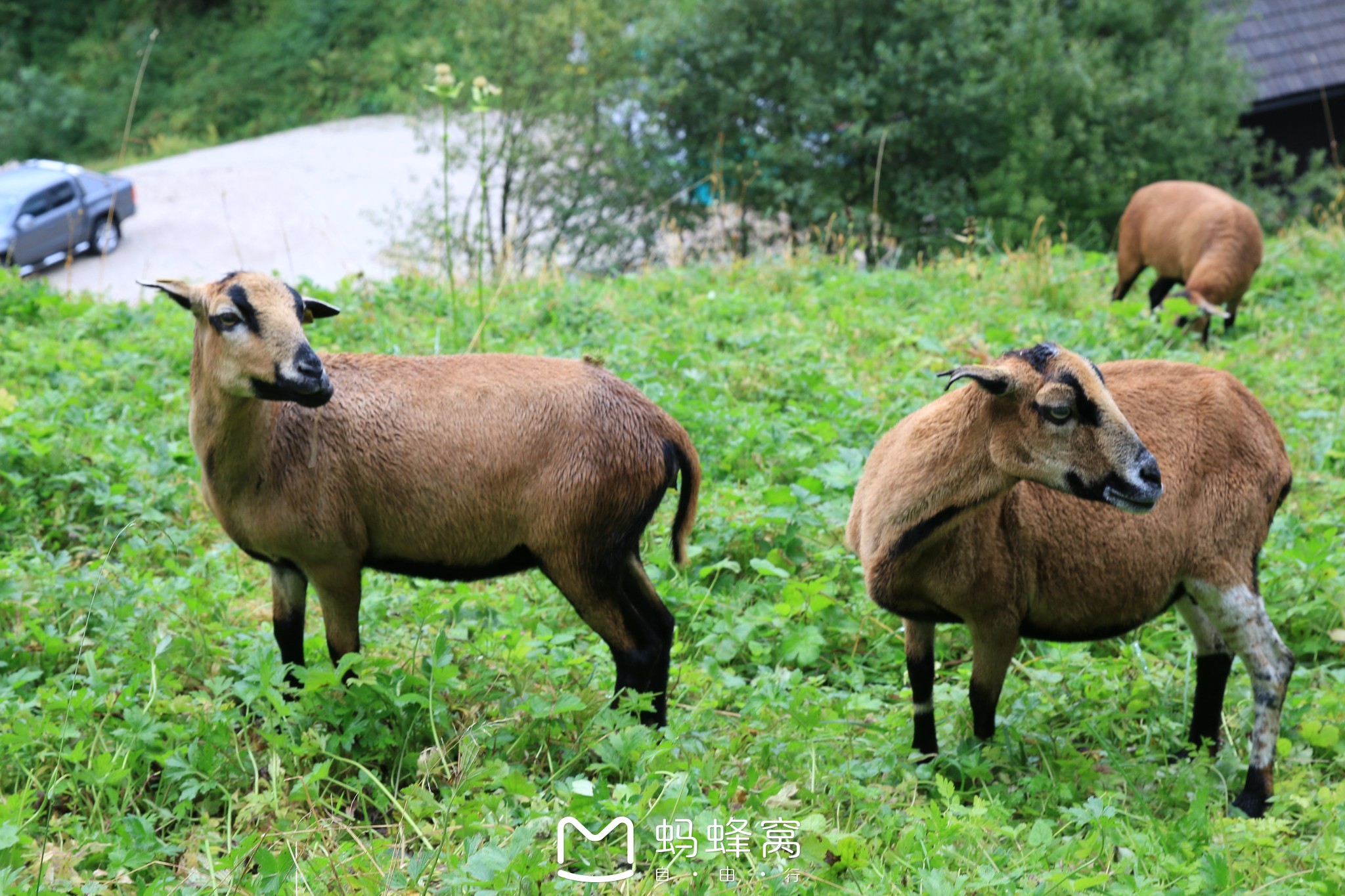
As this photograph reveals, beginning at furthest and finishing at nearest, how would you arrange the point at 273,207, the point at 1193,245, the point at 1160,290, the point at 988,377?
the point at 273,207
the point at 1160,290
the point at 1193,245
the point at 988,377

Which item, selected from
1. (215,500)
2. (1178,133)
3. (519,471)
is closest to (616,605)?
(519,471)

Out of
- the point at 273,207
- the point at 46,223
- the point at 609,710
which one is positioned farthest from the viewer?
the point at 273,207

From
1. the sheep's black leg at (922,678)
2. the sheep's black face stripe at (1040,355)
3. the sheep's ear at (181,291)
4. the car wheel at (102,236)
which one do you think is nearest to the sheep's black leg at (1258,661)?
the sheep's black leg at (922,678)

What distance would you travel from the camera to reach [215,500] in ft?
12.7

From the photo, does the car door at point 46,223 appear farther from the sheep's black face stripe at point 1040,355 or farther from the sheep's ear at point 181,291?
the sheep's black face stripe at point 1040,355

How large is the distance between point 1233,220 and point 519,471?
25.0 feet

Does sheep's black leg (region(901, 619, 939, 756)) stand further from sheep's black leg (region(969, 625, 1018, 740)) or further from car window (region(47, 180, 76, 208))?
car window (region(47, 180, 76, 208))

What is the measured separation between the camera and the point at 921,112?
15.0 m

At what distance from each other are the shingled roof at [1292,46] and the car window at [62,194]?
18.7 metres

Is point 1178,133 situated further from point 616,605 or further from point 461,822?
point 461,822

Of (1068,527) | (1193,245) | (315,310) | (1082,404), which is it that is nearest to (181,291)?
(315,310)

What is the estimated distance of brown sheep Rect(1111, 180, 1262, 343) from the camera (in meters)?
8.75

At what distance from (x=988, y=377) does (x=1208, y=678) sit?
1.72 m

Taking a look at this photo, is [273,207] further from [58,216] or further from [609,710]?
[609,710]
